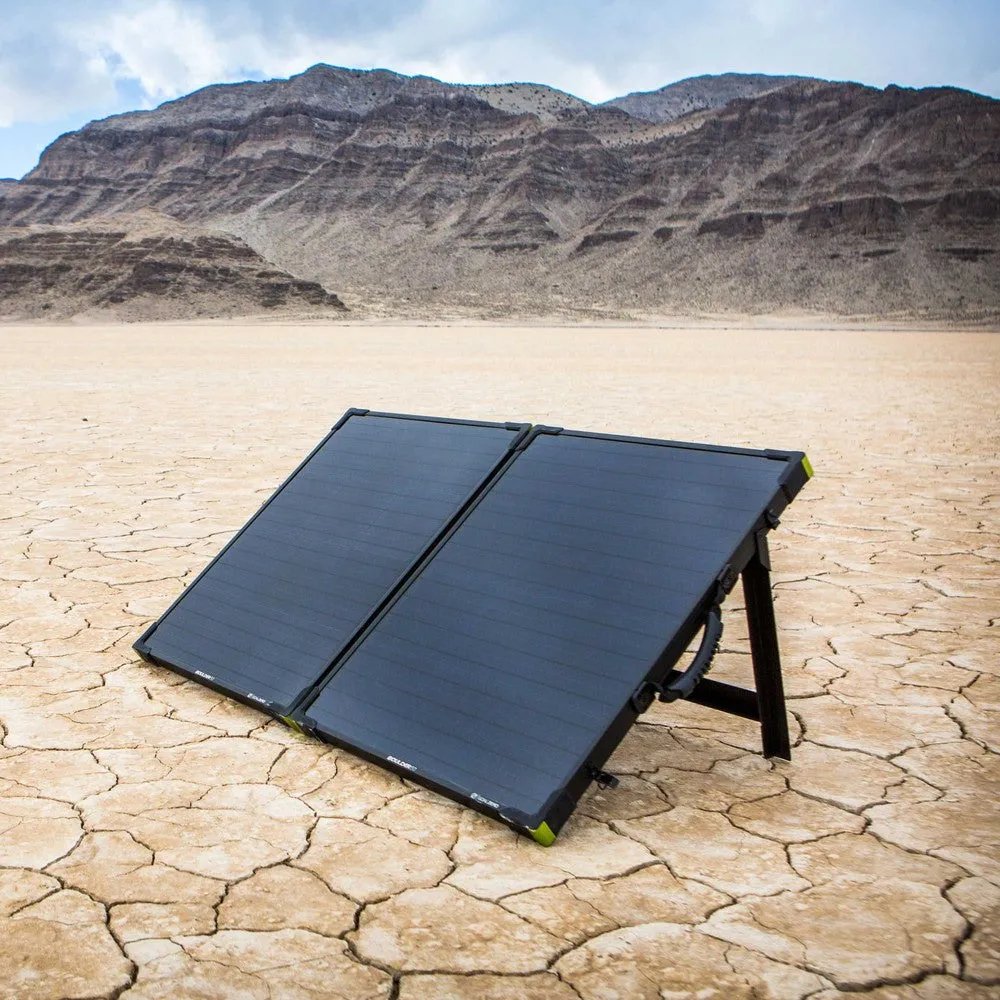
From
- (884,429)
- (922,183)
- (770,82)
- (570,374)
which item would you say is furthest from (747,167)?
(770,82)

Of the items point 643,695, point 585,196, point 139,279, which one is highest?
point 585,196

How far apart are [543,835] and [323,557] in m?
1.41

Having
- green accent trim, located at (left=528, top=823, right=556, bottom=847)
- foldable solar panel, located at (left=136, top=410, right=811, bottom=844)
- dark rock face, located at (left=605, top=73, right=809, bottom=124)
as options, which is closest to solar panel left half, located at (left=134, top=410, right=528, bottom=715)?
foldable solar panel, located at (left=136, top=410, right=811, bottom=844)

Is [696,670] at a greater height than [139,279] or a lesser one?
lesser

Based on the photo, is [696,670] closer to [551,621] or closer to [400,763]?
[551,621]

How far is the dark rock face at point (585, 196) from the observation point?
69625 millimetres

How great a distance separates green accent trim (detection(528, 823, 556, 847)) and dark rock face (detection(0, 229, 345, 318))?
5473 cm

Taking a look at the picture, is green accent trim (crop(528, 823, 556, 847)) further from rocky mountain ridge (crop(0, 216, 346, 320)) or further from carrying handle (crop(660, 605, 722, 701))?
rocky mountain ridge (crop(0, 216, 346, 320))

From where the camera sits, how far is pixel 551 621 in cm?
271

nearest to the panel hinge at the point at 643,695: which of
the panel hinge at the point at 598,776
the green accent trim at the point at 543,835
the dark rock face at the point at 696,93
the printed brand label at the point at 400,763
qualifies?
the panel hinge at the point at 598,776

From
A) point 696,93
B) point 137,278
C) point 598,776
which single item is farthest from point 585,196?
point 598,776

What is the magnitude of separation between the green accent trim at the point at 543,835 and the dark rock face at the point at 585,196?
5610 centimetres

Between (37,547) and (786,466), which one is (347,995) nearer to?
(786,466)

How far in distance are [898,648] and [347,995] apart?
2.98 metres
